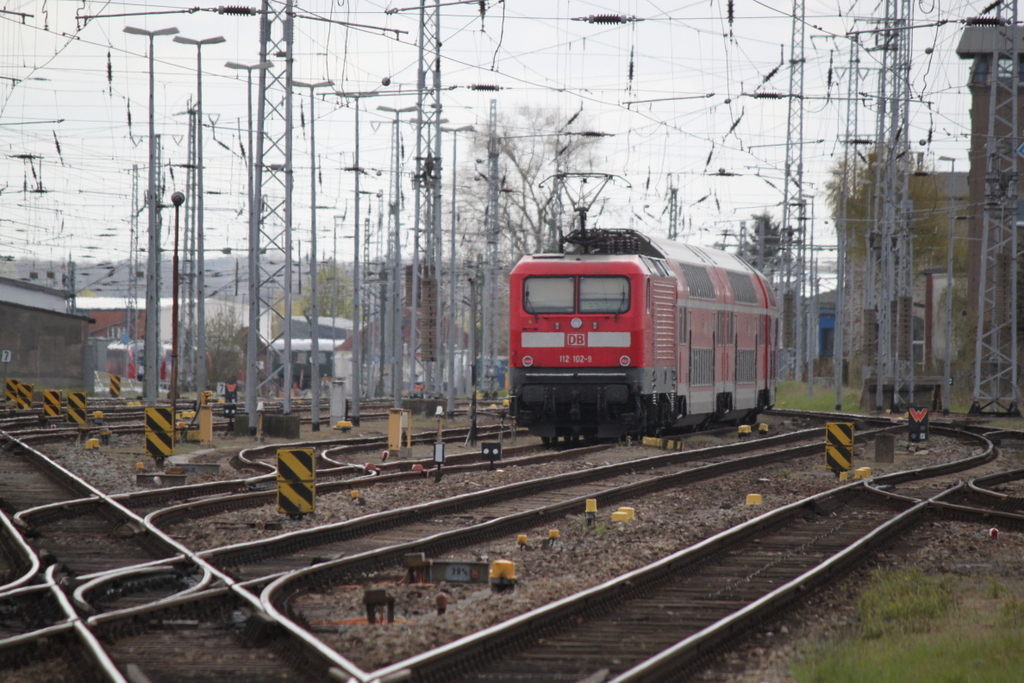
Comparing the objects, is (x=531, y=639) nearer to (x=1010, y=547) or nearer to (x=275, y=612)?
(x=275, y=612)

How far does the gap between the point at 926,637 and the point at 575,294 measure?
14.7 metres

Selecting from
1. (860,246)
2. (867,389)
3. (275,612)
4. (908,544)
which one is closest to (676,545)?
(908,544)

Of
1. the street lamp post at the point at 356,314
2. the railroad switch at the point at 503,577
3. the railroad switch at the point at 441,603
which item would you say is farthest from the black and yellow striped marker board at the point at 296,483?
the street lamp post at the point at 356,314

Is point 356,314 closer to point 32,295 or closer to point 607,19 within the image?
point 607,19

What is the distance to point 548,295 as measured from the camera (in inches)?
874

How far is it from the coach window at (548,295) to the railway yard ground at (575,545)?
2.87 meters

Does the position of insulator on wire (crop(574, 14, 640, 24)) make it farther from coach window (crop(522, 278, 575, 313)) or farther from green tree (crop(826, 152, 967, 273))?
green tree (crop(826, 152, 967, 273))

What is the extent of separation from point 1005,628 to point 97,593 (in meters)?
6.09

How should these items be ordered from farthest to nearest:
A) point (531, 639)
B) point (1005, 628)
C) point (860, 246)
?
1. point (860, 246)
2. point (1005, 628)
3. point (531, 639)

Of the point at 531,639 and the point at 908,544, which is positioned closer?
the point at 531,639

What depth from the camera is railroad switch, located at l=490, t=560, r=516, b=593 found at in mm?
8930

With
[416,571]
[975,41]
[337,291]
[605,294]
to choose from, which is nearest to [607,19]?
[605,294]

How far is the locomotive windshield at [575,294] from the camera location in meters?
21.8

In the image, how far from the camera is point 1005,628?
787 cm
